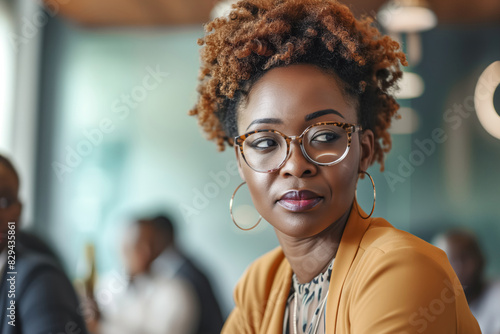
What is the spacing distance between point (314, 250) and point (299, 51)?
1.32 feet

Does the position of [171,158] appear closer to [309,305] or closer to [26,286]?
[26,286]

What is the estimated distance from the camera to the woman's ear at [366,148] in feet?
3.43

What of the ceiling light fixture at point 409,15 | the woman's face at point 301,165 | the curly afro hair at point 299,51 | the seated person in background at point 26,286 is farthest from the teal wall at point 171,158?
the woman's face at point 301,165

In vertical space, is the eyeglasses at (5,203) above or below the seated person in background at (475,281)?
above

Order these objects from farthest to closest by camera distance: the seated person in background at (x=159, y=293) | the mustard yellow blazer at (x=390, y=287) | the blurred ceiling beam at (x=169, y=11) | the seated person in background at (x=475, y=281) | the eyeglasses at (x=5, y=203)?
1. the blurred ceiling beam at (x=169, y=11)
2. the seated person in background at (x=159, y=293)
3. the seated person in background at (x=475, y=281)
4. the eyeglasses at (x=5, y=203)
5. the mustard yellow blazer at (x=390, y=287)

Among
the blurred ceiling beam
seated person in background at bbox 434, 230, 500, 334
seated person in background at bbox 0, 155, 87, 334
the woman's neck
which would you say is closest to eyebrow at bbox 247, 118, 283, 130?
the woman's neck

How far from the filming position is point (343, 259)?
0.93 meters

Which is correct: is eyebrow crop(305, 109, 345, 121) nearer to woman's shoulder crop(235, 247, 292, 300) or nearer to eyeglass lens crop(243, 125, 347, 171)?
eyeglass lens crop(243, 125, 347, 171)

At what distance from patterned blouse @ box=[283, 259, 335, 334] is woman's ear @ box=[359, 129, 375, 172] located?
0.22m

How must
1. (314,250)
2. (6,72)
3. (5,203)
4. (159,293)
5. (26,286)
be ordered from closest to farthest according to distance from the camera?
1. (314,250)
2. (26,286)
3. (5,203)
4. (159,293)
5. (6,72)

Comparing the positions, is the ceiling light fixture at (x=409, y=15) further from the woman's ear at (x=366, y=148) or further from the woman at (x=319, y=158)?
the woman's ear at (x=366, y=148)

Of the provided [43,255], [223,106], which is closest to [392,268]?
[223,106]

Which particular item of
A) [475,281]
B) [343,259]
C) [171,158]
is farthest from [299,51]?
[171,158]

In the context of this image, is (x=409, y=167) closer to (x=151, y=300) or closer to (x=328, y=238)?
(x=151, y=300)
